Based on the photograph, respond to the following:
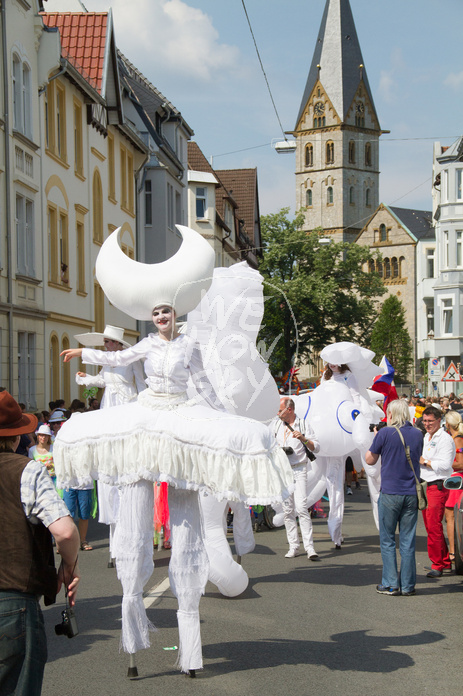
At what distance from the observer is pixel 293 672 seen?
5871 millimetres

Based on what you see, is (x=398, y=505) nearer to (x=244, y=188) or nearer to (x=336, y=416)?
(x=336, y=416)

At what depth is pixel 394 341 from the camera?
285 ft

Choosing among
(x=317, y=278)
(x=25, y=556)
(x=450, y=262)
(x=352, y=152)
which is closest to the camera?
(x=25, y=556)

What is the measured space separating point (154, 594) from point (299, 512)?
2.61m

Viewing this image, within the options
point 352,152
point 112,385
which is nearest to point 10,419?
point 112,385

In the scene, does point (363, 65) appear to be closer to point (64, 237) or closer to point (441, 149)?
point (441, 149)

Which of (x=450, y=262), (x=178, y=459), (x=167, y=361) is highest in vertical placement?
(x=450, y=262)

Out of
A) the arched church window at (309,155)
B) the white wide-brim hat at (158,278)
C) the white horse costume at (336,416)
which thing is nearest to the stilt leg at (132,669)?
the white wide-brim hat at (158,278)

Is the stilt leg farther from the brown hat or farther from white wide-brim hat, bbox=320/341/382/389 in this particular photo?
white wide-brim hat, bbox=320/341/382/389

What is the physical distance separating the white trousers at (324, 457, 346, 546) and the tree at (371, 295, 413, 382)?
74140mm

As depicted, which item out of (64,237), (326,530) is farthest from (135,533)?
(64,237)

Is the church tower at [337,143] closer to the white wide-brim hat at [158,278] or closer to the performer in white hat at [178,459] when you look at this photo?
the white wide-brim hat at [158,278]

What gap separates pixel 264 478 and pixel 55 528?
6.60 ft

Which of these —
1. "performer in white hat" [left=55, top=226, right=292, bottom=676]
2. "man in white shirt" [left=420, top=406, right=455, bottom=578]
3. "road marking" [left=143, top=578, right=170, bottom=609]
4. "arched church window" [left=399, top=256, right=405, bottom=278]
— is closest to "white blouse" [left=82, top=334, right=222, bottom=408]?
"performer in white hat" [left=55, top=226, right=292, bottom=676]
